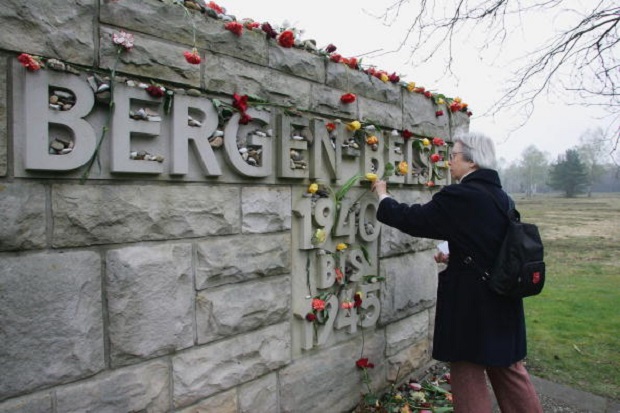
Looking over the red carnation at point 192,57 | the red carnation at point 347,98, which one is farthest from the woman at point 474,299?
the red carnation at point 192,57

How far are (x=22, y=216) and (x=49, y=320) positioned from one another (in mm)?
420

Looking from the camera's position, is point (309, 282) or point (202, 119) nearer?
point (202, 119)

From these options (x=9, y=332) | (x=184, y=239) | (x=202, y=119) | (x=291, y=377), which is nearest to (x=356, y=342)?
(x=291, y=377)

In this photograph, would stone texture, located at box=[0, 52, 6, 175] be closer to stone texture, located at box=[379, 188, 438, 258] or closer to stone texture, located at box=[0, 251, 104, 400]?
stone texture, located at box=[0, 251, 104, 400]

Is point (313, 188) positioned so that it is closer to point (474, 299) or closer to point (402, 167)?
point (402, 167)

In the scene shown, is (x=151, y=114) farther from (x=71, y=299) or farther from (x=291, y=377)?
(x=291, y=377)

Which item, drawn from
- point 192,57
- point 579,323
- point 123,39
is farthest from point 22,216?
point 579,323

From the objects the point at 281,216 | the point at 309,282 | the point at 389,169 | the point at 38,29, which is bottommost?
the point at 309,282

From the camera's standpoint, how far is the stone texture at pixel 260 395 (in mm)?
2346

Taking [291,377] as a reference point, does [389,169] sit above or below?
above

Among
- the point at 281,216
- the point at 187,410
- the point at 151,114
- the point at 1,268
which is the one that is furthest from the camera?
the point at 281,216

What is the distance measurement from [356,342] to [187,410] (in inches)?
54.8

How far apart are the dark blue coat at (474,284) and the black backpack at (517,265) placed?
0.21 ft

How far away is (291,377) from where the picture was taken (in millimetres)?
2607
